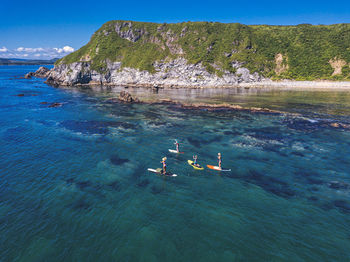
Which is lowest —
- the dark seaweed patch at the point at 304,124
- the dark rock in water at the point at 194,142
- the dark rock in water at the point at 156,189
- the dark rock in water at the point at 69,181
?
the dark rock in water at the point at 156,189

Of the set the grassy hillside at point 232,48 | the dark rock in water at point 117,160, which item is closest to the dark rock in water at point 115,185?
the dark rock in water at point 117,160

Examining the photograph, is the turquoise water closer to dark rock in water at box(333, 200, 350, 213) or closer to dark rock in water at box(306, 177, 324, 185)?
dark rock in water at box(333, 200, 350, 213)

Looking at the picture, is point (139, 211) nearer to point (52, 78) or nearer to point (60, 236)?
point (60, 236)

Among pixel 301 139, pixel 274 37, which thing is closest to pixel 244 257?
pixel 301 139

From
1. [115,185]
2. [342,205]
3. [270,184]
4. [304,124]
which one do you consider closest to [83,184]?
[115,185]

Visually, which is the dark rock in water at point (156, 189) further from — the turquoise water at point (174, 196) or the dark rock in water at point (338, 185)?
the dark rock in water at point (338, 185)

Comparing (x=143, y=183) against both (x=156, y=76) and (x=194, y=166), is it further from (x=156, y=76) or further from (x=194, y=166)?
(x=156, y=76)

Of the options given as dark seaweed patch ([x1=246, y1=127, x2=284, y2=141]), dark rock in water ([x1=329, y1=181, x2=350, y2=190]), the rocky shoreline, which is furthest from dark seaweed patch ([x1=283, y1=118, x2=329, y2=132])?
the rocky shoreline
